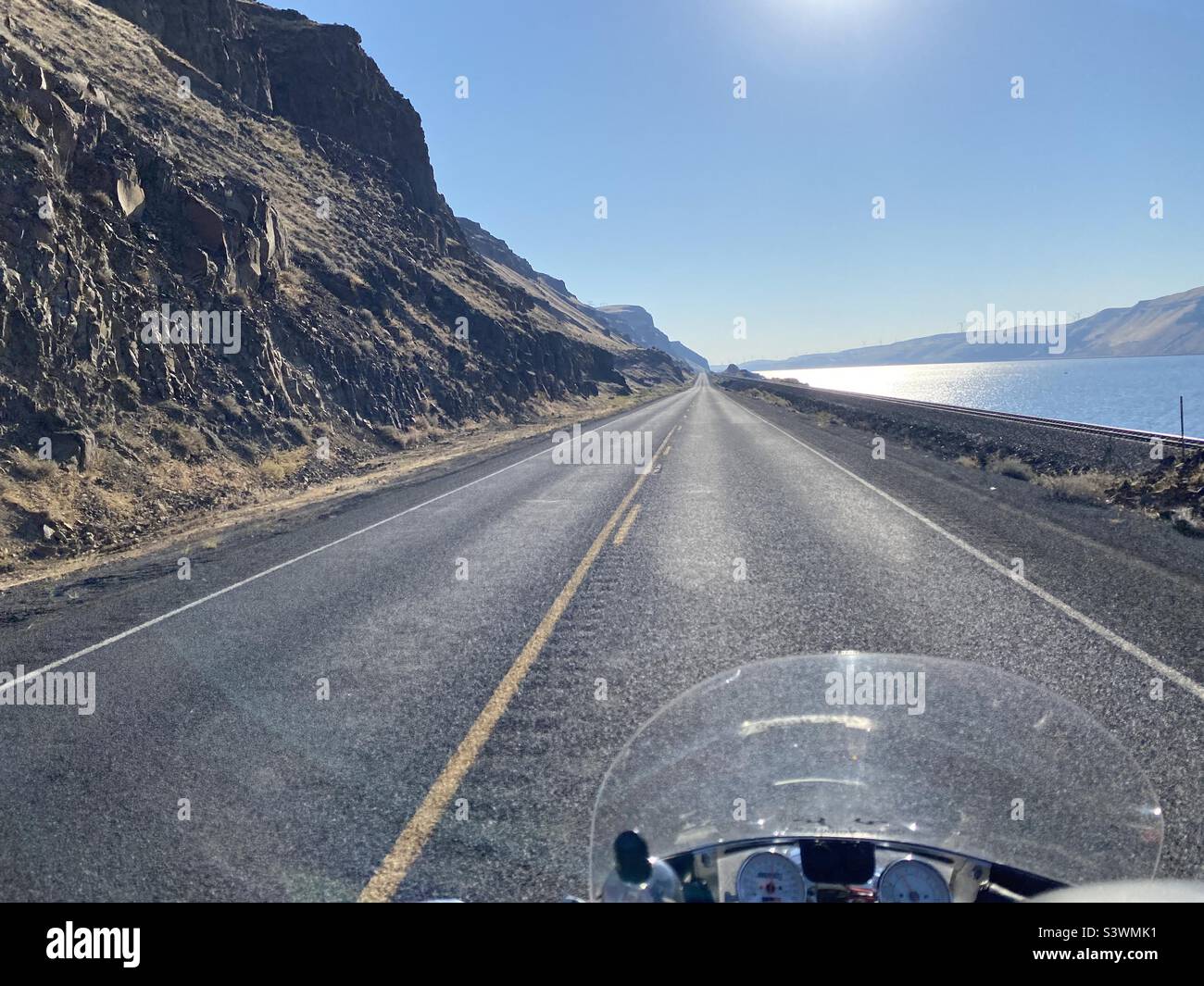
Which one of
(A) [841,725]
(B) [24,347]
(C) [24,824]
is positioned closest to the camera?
(A) [841,725]

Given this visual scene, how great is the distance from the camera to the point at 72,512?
43.9ft

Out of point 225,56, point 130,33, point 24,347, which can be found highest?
point 225,56

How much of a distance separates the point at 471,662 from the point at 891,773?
3640 millimetres

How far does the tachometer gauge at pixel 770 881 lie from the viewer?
245 centimetres

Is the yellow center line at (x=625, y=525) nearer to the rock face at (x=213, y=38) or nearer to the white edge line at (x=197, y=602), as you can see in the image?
the white edge line at (x=197, y=602)

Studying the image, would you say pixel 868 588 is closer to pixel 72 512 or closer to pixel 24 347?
pixel 72 512

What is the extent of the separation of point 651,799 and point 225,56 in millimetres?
50541

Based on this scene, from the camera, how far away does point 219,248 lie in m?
23.8

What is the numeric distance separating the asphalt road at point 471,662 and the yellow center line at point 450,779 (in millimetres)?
15

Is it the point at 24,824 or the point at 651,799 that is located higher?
the point at 651,799

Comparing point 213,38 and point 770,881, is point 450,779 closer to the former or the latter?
point 770,881

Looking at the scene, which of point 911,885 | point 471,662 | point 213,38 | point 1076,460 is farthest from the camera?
point 213,38

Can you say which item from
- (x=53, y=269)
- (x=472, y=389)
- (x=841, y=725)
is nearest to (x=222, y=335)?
(x=53, y=269)

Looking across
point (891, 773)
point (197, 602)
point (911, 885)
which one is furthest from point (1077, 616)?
point (197, 602)
